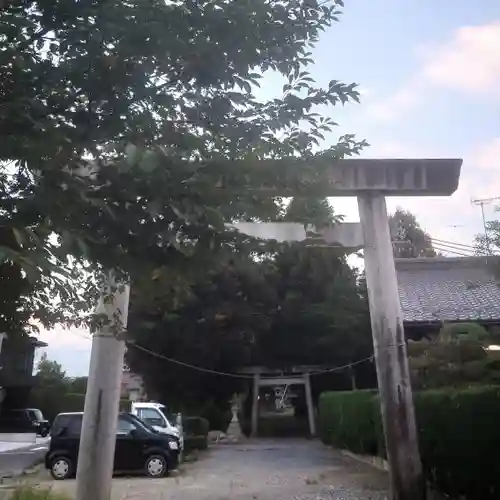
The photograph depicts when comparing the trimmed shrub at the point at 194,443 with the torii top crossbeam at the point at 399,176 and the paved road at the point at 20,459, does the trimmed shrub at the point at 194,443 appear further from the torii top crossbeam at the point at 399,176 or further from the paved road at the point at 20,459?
the torii top crossbeam at the point at 399,176

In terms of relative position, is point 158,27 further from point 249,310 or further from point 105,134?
point 249,310

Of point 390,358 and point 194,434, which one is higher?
point 390,358

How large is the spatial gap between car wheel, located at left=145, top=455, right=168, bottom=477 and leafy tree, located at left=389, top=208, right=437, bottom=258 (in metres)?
21.0

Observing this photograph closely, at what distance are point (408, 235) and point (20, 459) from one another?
79.9ft

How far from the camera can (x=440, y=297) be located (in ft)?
58.9

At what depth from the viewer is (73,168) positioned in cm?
267

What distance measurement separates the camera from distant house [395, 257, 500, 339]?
1536cm

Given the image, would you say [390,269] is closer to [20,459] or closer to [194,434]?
[20,459]

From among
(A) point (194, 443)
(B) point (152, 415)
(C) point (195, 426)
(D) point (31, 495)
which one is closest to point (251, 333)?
(C) point (195, 426)

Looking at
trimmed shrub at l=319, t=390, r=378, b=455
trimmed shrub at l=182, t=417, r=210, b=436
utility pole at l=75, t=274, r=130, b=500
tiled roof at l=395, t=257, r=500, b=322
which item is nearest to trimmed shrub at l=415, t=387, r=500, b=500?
trimmed shrub at l=319, t=390, r=378, b=455

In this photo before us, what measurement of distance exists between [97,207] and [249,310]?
21136 millimetres

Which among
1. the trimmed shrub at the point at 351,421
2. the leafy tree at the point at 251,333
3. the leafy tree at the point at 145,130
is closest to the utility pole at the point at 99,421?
the leafy tree at the point at 145,130

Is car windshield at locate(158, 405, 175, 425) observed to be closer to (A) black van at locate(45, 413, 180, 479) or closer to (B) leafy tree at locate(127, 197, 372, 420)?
(B) leafy tree at locate(127, 197, 372, 420)

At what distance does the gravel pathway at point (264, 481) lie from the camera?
9.19 meters
